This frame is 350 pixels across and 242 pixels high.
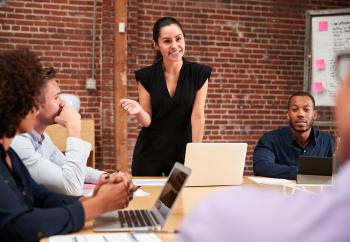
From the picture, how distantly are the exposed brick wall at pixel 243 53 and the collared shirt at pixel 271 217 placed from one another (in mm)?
4982

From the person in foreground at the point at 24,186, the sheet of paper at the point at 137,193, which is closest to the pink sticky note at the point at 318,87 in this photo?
the sheet of paper at the point at 137,193

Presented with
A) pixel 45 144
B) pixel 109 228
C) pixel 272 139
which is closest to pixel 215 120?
pixel 272 139

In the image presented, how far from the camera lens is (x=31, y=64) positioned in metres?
1.42

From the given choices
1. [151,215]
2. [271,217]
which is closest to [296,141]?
[151,215]

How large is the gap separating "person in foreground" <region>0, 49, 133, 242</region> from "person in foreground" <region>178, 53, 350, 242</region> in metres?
0.83

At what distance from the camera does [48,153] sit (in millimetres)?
2109

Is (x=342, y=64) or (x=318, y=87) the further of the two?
(x=318, y=87)

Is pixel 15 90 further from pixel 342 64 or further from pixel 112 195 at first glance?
pixel 342 64

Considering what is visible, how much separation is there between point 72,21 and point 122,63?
71 cm

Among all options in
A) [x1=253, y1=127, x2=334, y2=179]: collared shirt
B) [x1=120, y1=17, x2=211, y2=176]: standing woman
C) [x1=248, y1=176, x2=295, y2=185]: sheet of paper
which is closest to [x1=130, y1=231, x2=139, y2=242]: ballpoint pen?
[x1=248, y1=176, x2=295, y2=185]: sheet of paper

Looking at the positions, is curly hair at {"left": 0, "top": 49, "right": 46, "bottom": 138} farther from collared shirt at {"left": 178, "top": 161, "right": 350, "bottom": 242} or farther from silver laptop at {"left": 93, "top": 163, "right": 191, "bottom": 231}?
collared shirt at {"left": 178, "top": 161, "right": 350, "bottom": 242}

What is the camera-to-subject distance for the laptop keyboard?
56.1 inches

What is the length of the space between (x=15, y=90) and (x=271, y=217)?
1.03 metres

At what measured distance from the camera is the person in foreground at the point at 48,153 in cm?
174
